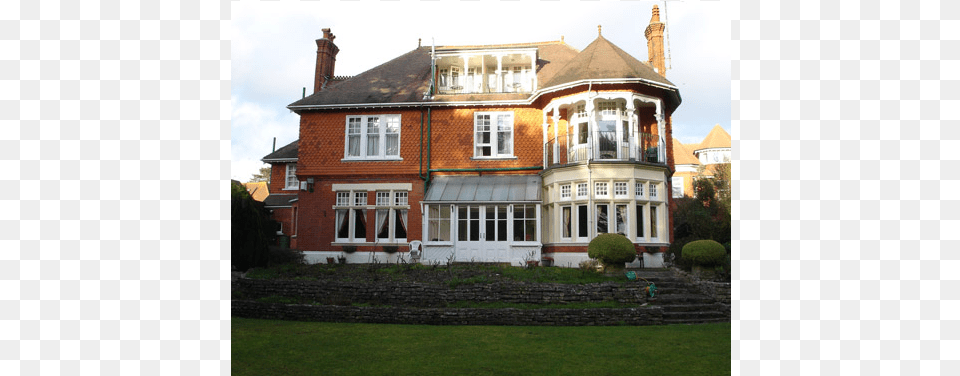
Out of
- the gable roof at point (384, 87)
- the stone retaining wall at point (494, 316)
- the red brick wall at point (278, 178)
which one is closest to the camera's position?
the stone retaining wall at point (494, 316)

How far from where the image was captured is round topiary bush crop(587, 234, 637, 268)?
49.8ft

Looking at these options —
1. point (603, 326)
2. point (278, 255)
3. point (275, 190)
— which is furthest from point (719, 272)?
point (275, 190)

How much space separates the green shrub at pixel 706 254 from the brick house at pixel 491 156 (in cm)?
305

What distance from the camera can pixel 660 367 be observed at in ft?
24.6

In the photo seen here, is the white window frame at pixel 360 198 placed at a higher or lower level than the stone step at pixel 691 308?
higher

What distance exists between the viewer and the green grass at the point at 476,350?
7.39m

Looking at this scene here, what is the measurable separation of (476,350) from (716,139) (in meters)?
43.5

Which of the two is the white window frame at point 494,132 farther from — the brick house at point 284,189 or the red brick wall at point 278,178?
the red brick wall at point 278,178

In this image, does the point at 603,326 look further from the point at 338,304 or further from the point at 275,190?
the point at 275,190

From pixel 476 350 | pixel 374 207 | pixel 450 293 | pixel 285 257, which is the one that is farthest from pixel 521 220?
pixel 476 350

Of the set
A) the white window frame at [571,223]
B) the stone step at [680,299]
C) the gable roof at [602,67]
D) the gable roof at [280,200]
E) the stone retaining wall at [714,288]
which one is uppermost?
the gable roof at [602,67]

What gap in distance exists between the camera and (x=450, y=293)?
43.5 ft

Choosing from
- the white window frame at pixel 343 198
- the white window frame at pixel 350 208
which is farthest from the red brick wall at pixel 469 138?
the white window frame at pixel 343 198

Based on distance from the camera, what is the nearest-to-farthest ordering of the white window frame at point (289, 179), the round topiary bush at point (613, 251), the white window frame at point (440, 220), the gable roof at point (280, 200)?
the round topiary bush at point (613, 251) < the white window frame at point (440, 220) < the gable roof at point (280, 200) < the white window frame at point (289, 179)
